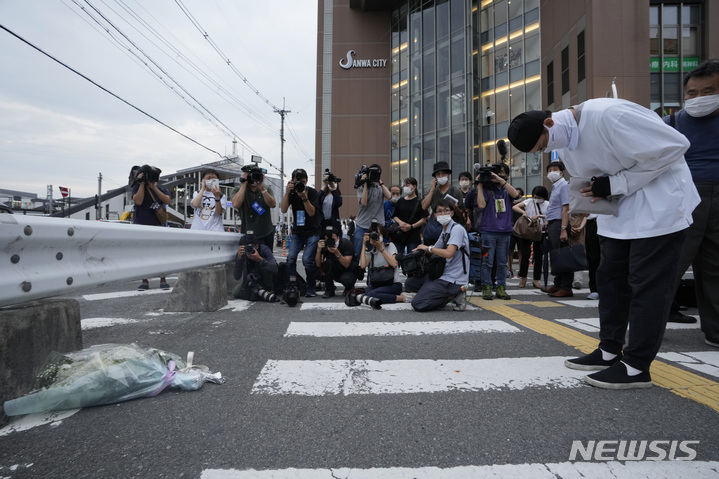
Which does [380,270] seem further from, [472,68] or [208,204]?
[472,68]

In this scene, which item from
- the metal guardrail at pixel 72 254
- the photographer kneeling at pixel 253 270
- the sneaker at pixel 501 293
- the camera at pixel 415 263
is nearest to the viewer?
the metal guardrail at pixel 72 254

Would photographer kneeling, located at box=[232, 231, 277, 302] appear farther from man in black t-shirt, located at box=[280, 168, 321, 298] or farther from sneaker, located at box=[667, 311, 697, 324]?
sneaker, located at box=[667, 311, 697, 324]

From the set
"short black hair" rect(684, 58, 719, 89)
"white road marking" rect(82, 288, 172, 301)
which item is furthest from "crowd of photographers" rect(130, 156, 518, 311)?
"short black hair" rect(684, 58, 719, 89)

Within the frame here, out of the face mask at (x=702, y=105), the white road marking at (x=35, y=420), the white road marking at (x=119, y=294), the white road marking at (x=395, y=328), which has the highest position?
the face mask at (x=702, y=105)

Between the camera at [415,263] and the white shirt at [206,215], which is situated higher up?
the white shirt at [206,215]

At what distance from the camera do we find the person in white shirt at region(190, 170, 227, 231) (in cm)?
611

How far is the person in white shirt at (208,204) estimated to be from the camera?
611 centimetres

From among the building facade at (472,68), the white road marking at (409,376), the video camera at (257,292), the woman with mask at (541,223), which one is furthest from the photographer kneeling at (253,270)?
the building facade at (472,68)

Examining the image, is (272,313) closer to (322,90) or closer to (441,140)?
(441,140)

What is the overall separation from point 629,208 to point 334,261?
411cm

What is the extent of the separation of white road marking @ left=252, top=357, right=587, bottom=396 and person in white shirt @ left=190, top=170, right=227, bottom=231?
407 cm

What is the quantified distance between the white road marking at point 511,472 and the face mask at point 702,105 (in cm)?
302

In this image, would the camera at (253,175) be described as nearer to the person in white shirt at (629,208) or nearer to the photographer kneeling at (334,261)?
the photographer kneeling at (334,261)

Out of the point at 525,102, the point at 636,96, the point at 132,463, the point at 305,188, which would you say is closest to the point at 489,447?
the point at 132,463
